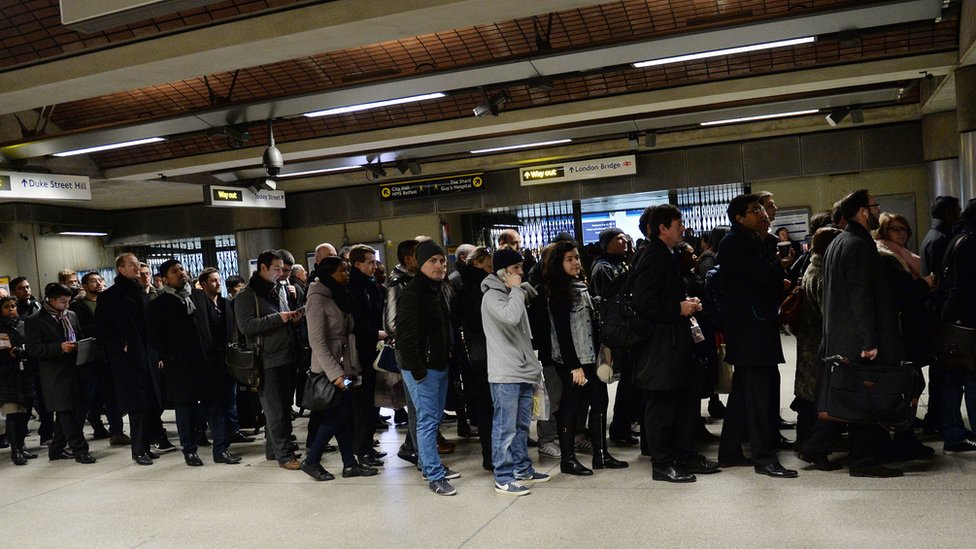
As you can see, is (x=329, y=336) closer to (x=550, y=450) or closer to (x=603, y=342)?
(x=550, y=450)

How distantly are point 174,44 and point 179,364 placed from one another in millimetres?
2569

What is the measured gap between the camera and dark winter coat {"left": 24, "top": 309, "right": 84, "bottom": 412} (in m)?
7.04

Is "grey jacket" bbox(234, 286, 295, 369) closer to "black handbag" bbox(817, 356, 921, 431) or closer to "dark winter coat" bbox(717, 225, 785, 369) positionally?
"dark winter coat" bbox(717, 225, 785, 369)

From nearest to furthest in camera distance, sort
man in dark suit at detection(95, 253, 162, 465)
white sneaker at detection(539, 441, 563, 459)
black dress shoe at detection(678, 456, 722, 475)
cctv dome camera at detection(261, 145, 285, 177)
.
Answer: black dress shoe at detection(678, 456, 722, 475)
white sneaker at detection(539, 441, 563, 459)
man in dark suit at detection(95, 253, 162, 465)
cctv dome camera at detection(261, 145, 285, 177)

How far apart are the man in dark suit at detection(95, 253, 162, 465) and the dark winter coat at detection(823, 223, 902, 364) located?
560 centimetres

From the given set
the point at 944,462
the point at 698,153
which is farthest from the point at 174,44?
the point at 698,153

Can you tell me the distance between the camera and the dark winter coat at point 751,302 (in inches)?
188

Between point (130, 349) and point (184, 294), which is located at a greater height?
point (184, 294)

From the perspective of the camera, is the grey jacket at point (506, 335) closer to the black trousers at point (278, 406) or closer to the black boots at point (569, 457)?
the black boots at point (569, 457)

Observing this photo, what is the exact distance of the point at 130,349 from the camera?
6.99 metres

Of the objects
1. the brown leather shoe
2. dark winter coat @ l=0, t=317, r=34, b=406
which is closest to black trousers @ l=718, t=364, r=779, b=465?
the brown leather shoe

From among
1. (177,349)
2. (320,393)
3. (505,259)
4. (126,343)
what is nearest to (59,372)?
(126,343)

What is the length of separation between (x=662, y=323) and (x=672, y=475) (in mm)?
950

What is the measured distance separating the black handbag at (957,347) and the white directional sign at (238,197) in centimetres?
976
